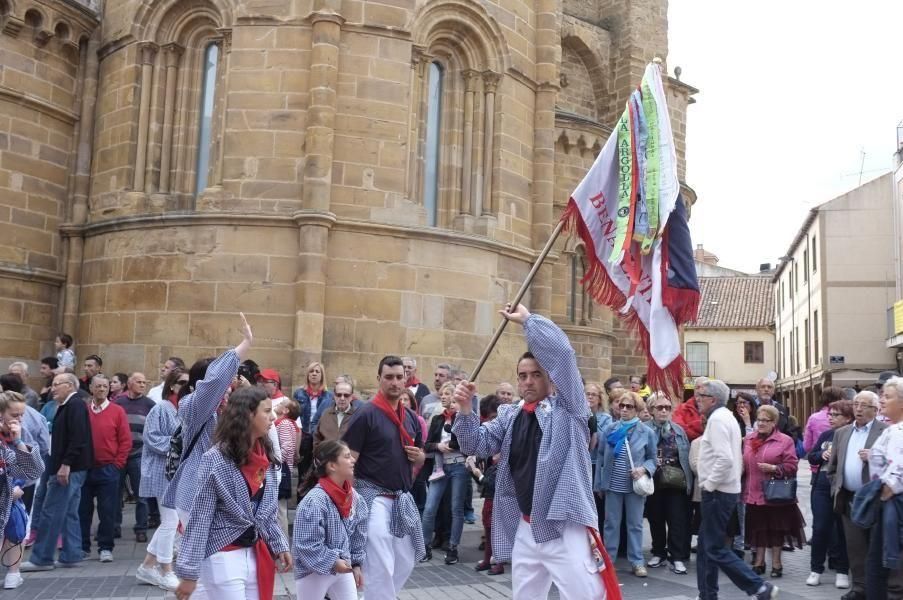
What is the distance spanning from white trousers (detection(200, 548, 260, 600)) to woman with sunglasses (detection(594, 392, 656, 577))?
5483mm

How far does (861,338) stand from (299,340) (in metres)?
29.4

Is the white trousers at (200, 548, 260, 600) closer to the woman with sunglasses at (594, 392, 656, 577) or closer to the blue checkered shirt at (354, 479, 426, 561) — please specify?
the blue checkered shirt at (354, 479, 426, 561)

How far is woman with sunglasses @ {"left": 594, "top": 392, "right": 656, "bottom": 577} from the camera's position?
9.40 meters

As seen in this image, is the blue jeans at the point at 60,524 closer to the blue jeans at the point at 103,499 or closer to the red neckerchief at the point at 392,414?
the blue jeans at the point at 103,499

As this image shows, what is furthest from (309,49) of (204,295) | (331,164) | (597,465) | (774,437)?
(774,437)

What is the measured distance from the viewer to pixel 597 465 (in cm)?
977

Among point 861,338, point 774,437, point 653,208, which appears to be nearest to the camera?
point 653,208

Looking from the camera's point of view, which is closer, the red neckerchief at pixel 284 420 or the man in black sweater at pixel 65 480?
the man in black sweater at pixel 65 480

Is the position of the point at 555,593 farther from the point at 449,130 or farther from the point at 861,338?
the point at 861,338

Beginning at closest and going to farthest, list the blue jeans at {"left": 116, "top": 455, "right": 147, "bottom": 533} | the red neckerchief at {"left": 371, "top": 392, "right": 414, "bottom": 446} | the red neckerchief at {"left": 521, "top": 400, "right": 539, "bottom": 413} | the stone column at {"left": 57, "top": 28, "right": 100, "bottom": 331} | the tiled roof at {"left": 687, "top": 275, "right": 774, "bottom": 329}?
the red neckerchief at {"left": 521, "top": 400, "right": 539, "bottom": 413} < the red neckerchief at {"left": 371, "top": 392, "right": 414, "bottom": 446} < the blue jeans at {"left": 116, "top": 455, "right": 147, "bottom": 533} < the stone column at {"left": 57, "top": 28, "right": 100, "bottom": 331} < the tiled roof at {"left": 687, "top": 275, "right": 774, "bottom": 329}

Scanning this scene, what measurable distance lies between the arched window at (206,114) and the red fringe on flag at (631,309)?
9116 millimetres

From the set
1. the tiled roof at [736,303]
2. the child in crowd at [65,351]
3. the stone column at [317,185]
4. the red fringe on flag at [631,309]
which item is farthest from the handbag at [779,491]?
the tiled roof at [736,303]

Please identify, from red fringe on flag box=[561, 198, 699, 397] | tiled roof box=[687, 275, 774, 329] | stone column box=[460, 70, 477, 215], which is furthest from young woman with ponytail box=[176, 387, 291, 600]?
tiled roof box=[687, 275, 774, 329]

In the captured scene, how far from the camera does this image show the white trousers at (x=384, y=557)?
582 centimetres
